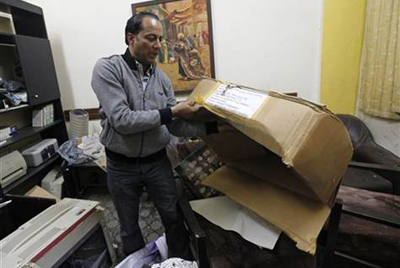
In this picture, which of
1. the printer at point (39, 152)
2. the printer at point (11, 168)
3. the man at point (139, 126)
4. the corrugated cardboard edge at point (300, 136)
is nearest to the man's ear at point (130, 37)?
the man at point (139, 126)

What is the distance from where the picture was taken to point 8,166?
1.90 metres

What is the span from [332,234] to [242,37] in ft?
6.27

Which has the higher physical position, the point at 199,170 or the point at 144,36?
the point at 144,36

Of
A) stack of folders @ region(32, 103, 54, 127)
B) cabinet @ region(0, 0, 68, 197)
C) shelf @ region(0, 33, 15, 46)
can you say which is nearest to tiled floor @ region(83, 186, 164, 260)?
cabinet @ region(0, 0, 68, 197)

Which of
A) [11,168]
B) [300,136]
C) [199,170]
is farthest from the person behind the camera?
[11,168]

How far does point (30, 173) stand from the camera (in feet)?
6.84

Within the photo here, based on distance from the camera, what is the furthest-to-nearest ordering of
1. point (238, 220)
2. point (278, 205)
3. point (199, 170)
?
point (199, 170) < point (238, 220) < point (278, 205)

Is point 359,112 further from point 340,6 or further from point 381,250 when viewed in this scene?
point 381,250

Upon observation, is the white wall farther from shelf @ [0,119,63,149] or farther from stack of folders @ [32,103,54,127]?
shelf @ [0,119,63,149]

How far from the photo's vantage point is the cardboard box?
0.60m

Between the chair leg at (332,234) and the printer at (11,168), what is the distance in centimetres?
222

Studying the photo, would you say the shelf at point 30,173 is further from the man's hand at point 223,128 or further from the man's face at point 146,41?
the man's hand at point 223,128

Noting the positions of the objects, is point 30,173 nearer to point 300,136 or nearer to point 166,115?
point 166,115

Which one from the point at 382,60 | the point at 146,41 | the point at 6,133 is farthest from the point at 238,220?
the point at 6,133
